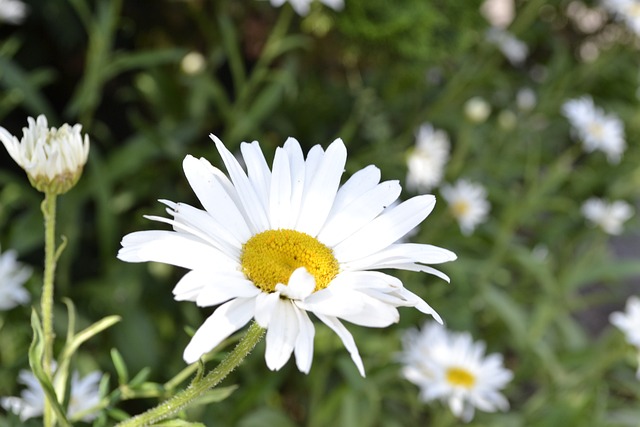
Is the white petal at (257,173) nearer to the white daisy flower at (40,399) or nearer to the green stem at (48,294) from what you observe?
the green stem at (48,294)

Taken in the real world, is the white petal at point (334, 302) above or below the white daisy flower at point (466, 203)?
below

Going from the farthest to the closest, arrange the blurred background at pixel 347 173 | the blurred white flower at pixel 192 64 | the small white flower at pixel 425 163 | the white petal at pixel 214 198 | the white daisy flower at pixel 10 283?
the small white flower at pixel 425 163, the blurred white flower at pixel 192 64, the blurred background at pixel 347 173, the white daisy flower at pixel 10 283, the white petal at pixel 214 198

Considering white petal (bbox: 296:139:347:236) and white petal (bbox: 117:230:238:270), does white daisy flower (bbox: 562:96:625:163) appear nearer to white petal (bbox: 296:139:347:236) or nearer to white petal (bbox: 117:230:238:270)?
white petal (bbox: 296:139:347:236)

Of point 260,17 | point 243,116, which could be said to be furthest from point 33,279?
point 260,17

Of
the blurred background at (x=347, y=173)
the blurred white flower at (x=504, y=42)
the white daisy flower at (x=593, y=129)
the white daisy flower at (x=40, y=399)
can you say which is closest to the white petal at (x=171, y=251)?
the white daisy flower at (x=40, y=399)

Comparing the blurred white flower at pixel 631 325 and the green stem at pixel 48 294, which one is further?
the blurred white flower at pixel 631 325

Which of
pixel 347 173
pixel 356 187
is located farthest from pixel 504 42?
pixel 356 187

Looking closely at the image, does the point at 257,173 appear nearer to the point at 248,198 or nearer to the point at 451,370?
the point at 248,198
